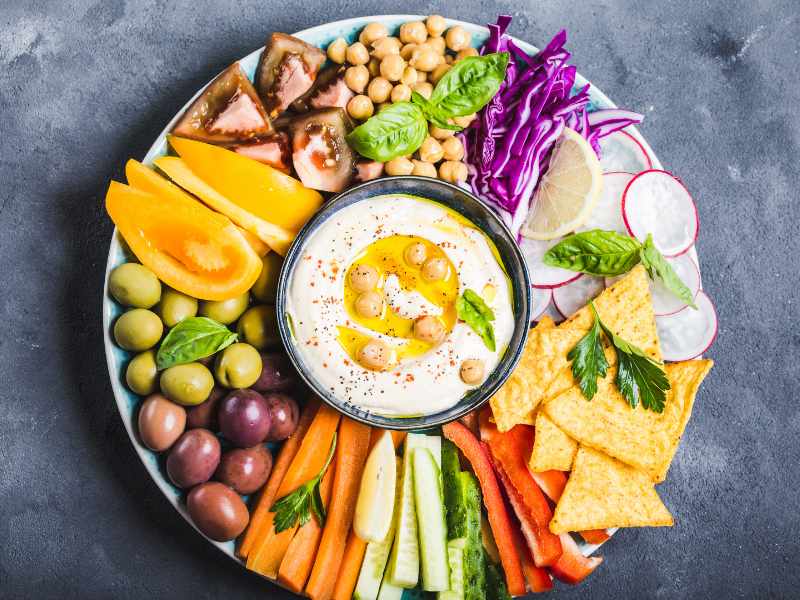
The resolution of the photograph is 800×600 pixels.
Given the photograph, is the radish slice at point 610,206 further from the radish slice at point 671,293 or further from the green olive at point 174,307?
the green olive at point 174,307

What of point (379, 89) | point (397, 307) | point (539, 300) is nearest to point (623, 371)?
point (539, 300)

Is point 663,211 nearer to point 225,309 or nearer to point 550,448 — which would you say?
point 550,448

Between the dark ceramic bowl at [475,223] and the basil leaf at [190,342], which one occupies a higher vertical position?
the dark ceramic bowl at [475,223]

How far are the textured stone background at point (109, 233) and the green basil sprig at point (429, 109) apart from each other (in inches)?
28.0

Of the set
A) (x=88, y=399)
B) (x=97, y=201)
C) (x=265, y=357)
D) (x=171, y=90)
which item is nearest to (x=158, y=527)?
(x=88, y=399)

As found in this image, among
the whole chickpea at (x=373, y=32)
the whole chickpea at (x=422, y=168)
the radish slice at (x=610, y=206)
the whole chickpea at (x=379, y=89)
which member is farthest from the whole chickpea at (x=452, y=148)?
the radish slice at (x=610, y=206)

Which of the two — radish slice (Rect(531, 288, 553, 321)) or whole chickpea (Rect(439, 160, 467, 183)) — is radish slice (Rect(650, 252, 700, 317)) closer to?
radish slice (Rect(531, 288, 553, 321))

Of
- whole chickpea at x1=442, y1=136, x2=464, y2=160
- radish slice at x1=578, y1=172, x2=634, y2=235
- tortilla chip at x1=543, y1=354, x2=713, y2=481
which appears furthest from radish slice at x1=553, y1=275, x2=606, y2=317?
whole chickpea at x1=442, y1=136, x2=464, y2=160

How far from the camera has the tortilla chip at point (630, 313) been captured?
9.57 feet

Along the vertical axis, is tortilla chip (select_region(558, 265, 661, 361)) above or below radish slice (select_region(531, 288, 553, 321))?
above

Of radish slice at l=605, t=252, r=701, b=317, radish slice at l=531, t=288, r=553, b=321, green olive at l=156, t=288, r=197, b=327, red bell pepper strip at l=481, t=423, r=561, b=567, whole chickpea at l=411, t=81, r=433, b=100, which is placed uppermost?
whole chickpea at l=411, t=81, r=433, b=100

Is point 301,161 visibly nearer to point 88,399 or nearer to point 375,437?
point 375,437

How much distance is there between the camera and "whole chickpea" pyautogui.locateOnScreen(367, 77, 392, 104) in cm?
289

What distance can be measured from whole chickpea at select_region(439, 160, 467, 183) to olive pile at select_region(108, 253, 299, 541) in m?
1.03
